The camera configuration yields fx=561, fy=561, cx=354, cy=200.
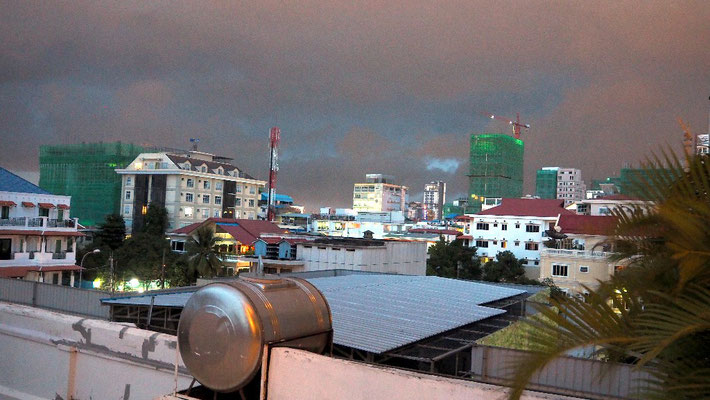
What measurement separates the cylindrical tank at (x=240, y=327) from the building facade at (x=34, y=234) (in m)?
33.0

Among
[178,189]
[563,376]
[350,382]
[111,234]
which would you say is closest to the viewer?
[350,382]

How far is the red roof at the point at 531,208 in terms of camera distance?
65.1 meters

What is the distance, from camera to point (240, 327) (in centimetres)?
543

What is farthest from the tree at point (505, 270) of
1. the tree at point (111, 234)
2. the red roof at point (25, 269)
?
the tree at point (111, 234)

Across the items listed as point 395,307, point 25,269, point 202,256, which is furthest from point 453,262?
point 395,307

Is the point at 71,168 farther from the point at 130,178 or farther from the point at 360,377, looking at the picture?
the point at 360,377

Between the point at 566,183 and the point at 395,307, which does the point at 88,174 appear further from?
the point at 566,183

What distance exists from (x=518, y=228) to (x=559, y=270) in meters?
22.2

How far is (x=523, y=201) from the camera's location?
225ft

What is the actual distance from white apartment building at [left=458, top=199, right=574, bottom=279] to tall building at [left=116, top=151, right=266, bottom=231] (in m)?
38.8

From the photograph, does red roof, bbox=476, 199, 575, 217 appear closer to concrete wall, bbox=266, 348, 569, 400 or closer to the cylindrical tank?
the cylindrical tank

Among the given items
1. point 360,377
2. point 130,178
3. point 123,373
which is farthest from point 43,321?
point 130,178

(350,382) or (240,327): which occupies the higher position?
(240,327)

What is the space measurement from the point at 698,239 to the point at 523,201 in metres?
68.7
